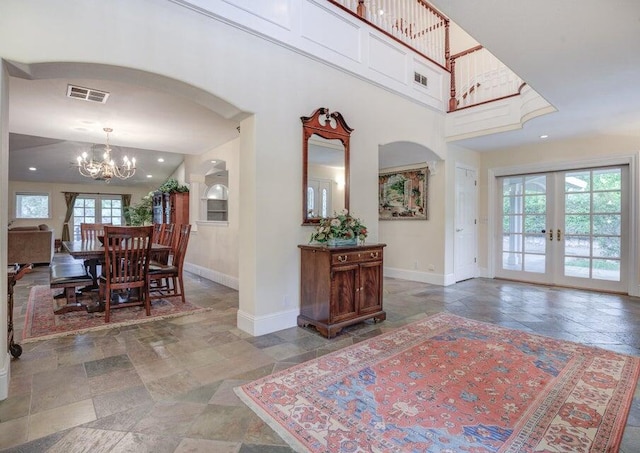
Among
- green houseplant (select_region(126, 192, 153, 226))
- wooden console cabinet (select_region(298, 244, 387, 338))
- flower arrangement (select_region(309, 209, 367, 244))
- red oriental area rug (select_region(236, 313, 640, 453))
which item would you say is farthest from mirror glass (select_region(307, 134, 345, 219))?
green houseplant (select_region(126, 192, 153, 226))

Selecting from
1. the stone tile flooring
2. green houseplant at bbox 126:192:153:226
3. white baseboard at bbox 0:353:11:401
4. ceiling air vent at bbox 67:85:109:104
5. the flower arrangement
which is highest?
ceiling air vent at bbox 67:85:109:104

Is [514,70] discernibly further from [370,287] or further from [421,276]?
[421,276]

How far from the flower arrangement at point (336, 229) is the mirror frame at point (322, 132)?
27 centimetres

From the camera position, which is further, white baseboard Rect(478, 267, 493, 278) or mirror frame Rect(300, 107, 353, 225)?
white baseboard Rect(478, 267, 493, 278)

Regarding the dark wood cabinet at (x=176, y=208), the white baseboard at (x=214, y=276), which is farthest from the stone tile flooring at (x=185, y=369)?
the dark wood cabinet at (x=176, y=208)

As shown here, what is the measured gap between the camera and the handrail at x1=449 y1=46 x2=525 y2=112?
16.4ft

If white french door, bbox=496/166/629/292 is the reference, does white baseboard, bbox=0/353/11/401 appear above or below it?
below

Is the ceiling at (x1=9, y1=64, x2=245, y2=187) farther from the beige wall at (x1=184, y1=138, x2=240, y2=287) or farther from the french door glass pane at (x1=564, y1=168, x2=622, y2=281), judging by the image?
the french door glass pane at (x1=564, y1=168, x2=622, y2=281)

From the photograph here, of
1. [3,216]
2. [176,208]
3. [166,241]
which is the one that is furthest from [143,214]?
[3,216]

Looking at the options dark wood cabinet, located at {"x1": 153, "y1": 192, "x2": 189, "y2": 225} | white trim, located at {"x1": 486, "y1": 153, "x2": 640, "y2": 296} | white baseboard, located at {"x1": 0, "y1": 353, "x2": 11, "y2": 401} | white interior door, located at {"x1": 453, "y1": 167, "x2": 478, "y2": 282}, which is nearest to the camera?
white baseboard, located at {"x1": 0, "y1": 353, "x2": 11, "y2": 401}

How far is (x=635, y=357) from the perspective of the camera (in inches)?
104

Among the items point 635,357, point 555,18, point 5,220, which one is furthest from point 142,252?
point 635,357

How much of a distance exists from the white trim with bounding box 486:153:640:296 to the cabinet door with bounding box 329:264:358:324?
4195 mm

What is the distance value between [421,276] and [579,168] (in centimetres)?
311
